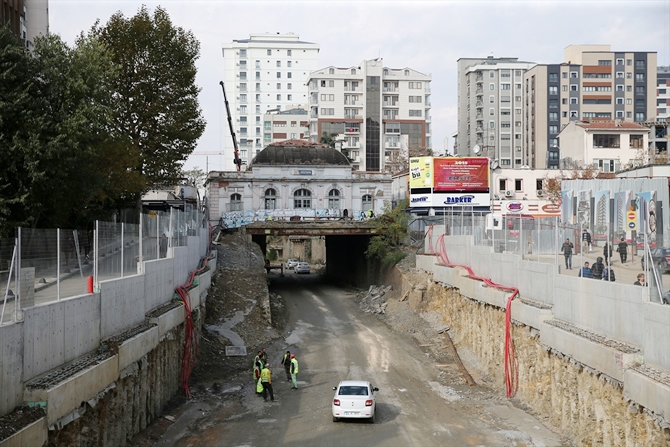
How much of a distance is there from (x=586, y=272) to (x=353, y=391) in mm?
9229

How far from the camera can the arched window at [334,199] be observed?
75.1m

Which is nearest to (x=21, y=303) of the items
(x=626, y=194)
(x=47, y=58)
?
(x=47, y=58)

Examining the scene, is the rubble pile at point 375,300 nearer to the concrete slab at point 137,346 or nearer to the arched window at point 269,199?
the arched window at point 269,199

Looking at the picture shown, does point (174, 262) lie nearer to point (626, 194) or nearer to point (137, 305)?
point (137, 305)

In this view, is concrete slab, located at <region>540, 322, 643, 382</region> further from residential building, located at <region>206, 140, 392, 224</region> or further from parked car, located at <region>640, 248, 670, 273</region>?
residential building, located at <region>206, 140, 392, 224</region>

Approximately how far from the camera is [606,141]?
3354 inches

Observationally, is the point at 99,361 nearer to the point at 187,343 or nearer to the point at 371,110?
the point at 187,343

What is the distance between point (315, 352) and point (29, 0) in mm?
33611

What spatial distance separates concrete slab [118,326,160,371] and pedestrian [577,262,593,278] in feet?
47.3

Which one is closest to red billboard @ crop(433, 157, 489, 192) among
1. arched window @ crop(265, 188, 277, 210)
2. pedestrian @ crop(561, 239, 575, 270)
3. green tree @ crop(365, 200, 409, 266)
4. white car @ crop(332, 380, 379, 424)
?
green tree @ crop(365, 200, 409, 266)

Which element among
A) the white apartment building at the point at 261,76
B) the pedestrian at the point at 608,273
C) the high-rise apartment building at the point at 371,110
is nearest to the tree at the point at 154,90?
the pedestrian at the point at 608,273

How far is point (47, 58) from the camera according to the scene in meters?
31.4

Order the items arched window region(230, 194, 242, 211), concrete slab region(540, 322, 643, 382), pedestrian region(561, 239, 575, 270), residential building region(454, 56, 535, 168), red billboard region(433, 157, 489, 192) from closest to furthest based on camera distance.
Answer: concrete slab region(540, 322, 643, 382) < pedestrian region(561, 239, 575, 270) < red billboard region(433, 157, 489, 192) < arched window region(230, 194, 242, 211) < residential building region(454, 56, 535, 168)

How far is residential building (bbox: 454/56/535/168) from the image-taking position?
127 metres
